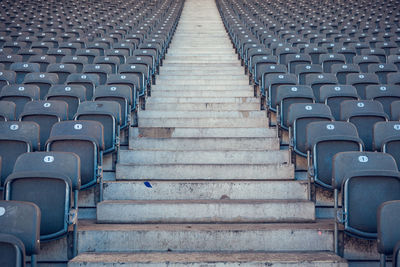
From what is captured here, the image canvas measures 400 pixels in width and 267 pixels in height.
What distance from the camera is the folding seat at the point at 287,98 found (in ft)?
17.0

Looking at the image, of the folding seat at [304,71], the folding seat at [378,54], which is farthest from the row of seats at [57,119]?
the folding seat at [378,54]

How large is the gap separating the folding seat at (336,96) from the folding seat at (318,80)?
0.51 m

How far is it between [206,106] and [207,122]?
606mm

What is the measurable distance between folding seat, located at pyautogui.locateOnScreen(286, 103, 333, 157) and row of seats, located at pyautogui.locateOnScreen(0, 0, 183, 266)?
1.97m

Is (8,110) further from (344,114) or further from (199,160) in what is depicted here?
(344,114)

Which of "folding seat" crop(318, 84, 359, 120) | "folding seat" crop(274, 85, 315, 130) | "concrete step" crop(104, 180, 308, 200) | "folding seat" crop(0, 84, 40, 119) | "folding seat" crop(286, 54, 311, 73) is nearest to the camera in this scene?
"concrete step" crop(104, 180, 308, 200)

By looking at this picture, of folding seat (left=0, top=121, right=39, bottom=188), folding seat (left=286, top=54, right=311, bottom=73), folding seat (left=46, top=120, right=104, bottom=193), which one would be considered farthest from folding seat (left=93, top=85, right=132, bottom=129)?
folding seat (left=286, top=54, right=311, bottom=73)

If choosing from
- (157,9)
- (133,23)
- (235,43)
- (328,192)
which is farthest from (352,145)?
(157,9)

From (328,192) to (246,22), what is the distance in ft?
37.0

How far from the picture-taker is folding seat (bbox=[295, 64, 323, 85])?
662 cm

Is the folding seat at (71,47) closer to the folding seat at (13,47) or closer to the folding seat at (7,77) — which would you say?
the folding seat at (13,47)

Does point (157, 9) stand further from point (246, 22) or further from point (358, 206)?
point (358, 206)

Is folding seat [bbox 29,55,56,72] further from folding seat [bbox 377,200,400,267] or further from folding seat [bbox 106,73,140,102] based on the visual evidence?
folding seat [bbox 377,200,400,267]

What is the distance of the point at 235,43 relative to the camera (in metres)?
10.5
